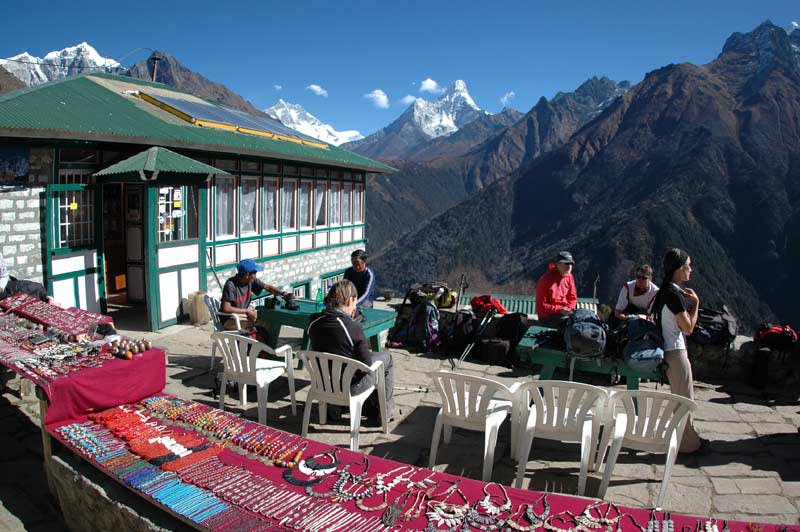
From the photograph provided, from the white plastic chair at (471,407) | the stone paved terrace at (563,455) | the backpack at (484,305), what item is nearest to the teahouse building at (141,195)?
the stone paved terrace at (563,455)

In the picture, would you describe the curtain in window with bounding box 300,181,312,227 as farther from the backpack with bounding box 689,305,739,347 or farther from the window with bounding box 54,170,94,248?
the backpack with bounding box 689,305,739,347

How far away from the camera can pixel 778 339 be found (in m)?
7.04

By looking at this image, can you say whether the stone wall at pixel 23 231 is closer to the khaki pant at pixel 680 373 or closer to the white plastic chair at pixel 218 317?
the white plastic chair at pixel 218 317

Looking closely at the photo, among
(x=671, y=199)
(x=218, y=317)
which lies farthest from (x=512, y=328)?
(x=671, y=199)

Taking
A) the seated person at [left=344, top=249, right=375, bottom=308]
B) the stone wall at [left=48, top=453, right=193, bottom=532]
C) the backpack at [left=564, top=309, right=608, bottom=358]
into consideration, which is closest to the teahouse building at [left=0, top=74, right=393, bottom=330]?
the seated person at [left=344, top=249, right=375, bottom=308]

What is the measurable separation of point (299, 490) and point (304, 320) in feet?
11.4

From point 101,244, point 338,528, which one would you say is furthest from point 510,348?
point 101,244

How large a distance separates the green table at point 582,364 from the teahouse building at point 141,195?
5694 mm

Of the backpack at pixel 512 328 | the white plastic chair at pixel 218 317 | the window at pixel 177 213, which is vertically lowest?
the backpack at pixel 512 328

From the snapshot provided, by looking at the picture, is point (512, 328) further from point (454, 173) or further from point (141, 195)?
point (454, 173)

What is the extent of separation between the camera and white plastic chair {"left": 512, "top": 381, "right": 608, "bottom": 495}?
3.95 meters

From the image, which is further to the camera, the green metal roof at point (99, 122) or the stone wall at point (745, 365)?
the green metal roof at point (99, 122)

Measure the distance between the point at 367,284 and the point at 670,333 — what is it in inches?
141

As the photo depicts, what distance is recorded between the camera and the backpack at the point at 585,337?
202 inches
